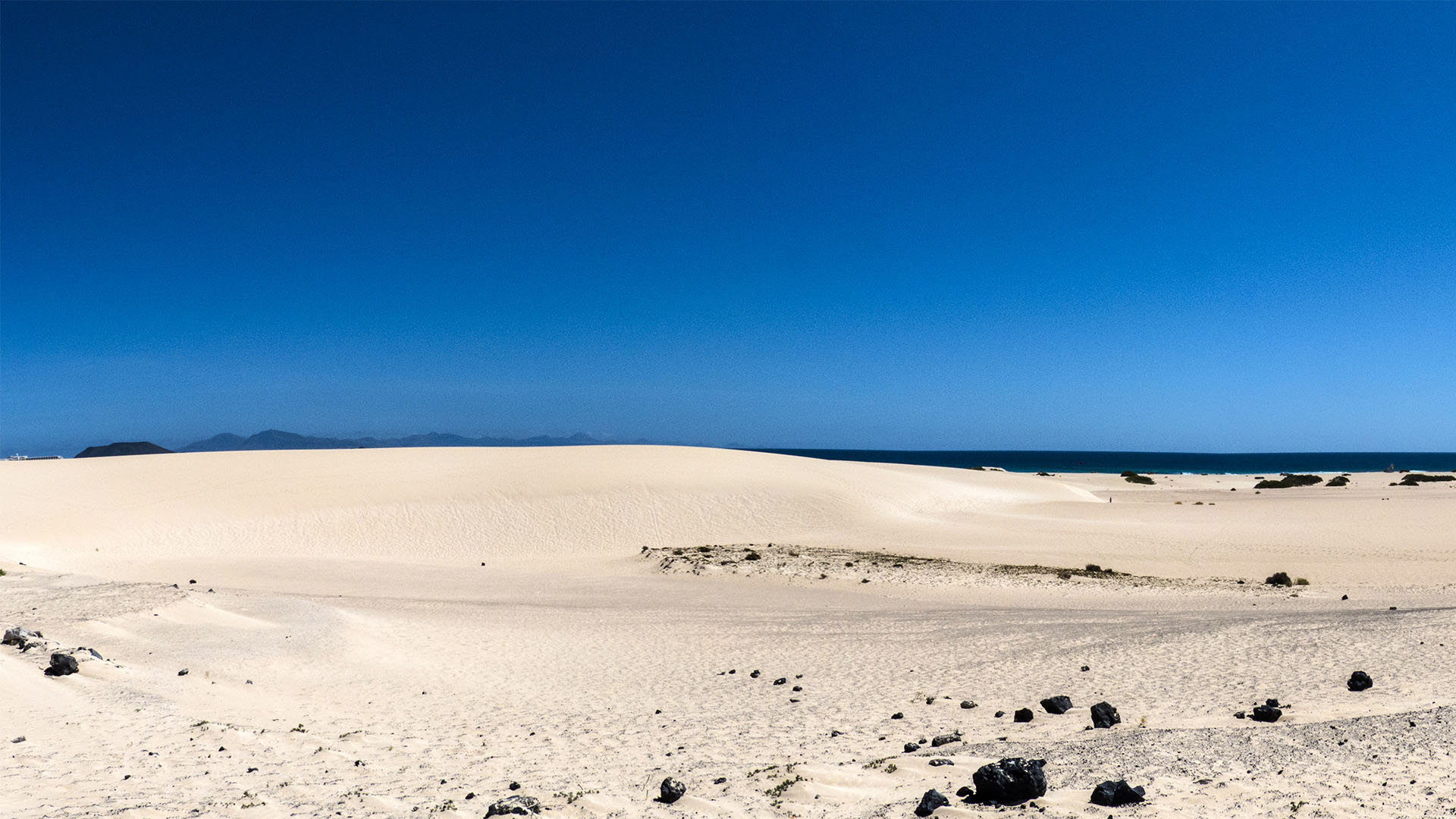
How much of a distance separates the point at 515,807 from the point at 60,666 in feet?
23.5

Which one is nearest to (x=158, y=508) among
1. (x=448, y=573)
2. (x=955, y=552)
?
(x=448, y=573)

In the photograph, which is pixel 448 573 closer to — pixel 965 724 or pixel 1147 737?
pixel 965 724

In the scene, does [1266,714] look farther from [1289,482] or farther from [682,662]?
[1289,482]

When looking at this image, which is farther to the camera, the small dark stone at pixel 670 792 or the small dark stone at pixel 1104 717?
the small dark stone at pixel 1104 717

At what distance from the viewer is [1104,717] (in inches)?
304

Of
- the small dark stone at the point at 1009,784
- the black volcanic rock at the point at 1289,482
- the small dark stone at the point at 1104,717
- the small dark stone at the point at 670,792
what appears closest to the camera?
the small dark stone at the point at 1009,784

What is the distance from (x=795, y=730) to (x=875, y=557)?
47.9 feet

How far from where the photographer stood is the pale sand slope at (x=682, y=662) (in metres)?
6.30

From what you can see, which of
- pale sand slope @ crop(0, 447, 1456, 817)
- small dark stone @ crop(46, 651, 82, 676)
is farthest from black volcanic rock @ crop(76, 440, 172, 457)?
small dark stone @ crop(46, 651, 82, 676)

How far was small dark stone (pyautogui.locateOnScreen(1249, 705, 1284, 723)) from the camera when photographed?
745 centimetres

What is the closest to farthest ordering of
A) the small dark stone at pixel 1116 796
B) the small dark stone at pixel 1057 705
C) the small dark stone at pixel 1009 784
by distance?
the small dark stone at pixel 1116 796 < the small dark stone at pixel 1009 784 < the small dark stone at pixel 1057 705

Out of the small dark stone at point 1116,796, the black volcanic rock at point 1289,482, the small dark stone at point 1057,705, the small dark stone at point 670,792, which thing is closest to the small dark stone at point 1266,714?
the small dark stone at point 1057,705

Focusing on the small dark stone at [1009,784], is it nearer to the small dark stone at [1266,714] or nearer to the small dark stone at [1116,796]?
the small dark stone at [1116,796]

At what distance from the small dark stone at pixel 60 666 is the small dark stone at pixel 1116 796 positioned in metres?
10.9
